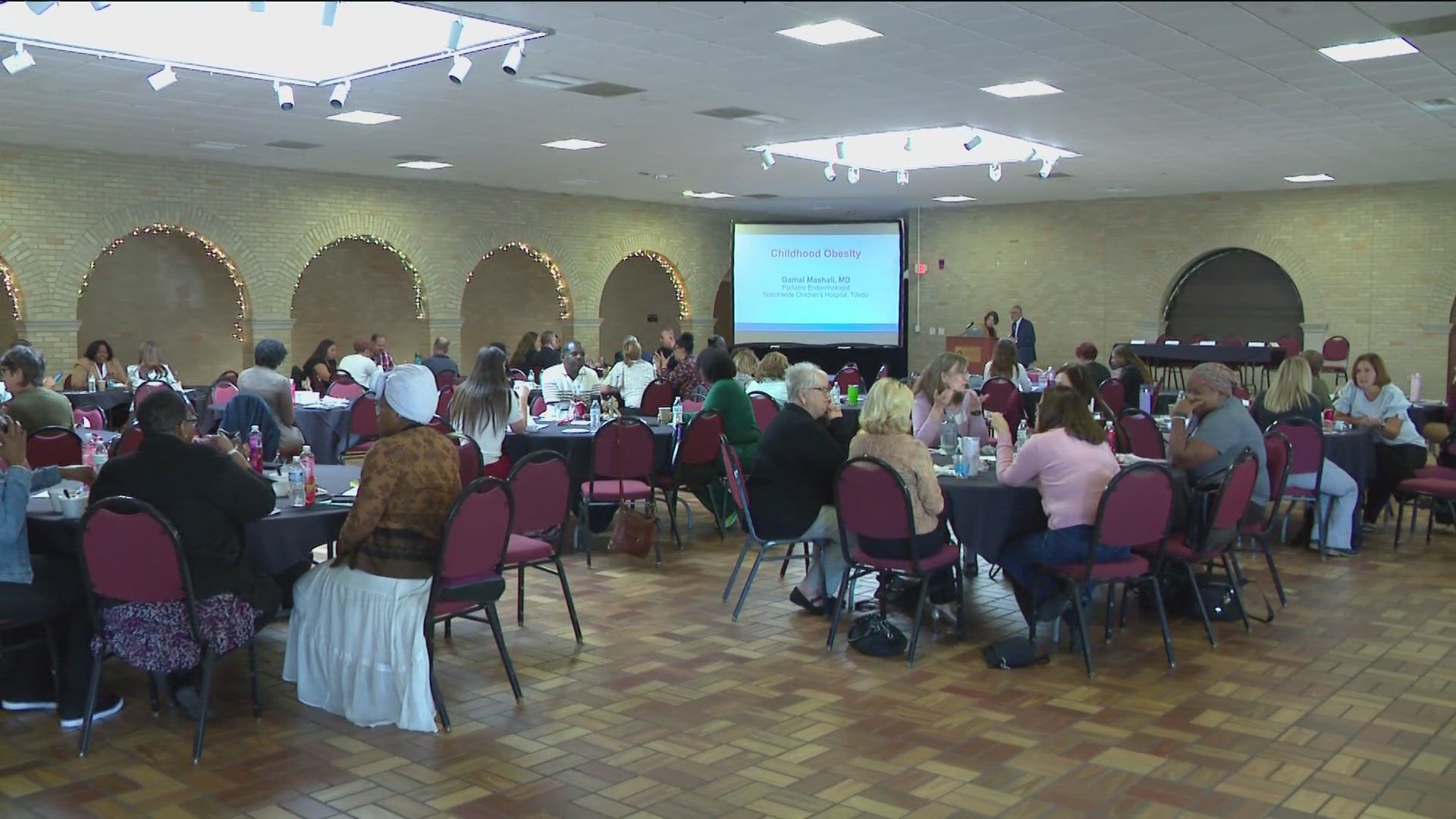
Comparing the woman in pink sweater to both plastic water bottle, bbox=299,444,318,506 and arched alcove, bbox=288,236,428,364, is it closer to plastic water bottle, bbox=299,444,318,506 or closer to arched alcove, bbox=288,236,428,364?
plastic water bottle, bbox=299,444,318,506

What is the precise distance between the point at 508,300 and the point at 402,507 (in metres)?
15.9

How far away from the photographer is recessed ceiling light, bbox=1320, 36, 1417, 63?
726 centimetres

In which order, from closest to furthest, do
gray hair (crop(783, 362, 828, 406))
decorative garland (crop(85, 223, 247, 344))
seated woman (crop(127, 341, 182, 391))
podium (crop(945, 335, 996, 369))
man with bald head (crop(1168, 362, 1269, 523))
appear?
1. man with bald head (crop(1168, 362, 1269, 523))
2. gray hair (crop(783, 362, 828, 406))
3. seated woman (crop(127, 341, 182, 391))
4. decorative garland (crop(85, 223, 247, 344))
5. podium (crop(945, 335, 996, 369))

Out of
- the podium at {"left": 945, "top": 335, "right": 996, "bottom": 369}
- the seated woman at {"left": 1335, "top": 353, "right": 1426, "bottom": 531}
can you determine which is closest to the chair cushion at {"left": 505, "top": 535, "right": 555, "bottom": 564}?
the seated woman at {"left": 1335, "top": 353, "right": 1426, "bottom": 531}

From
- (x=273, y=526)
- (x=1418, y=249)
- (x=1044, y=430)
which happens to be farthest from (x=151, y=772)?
(x=1418, y=249)

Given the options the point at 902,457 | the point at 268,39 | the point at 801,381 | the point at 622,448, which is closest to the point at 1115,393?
the point at 622,448

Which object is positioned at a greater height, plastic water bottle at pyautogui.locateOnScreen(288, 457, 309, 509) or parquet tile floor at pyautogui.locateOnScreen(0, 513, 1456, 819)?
plastic water bottle at pyautogui.locateOnScreen(288, 457, 309, 509)

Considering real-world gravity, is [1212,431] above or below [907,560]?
above

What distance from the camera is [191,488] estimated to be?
4.27 m

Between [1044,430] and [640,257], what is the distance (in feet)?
54.5

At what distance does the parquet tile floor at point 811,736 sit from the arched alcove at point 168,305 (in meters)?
11.4

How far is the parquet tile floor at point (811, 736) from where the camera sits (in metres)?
3.96

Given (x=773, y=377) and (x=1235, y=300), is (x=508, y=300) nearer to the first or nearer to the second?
(x=773, y=377)

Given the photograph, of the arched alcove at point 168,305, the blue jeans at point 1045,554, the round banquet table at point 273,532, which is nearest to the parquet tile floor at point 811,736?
the blue jeans at point 1045,554
